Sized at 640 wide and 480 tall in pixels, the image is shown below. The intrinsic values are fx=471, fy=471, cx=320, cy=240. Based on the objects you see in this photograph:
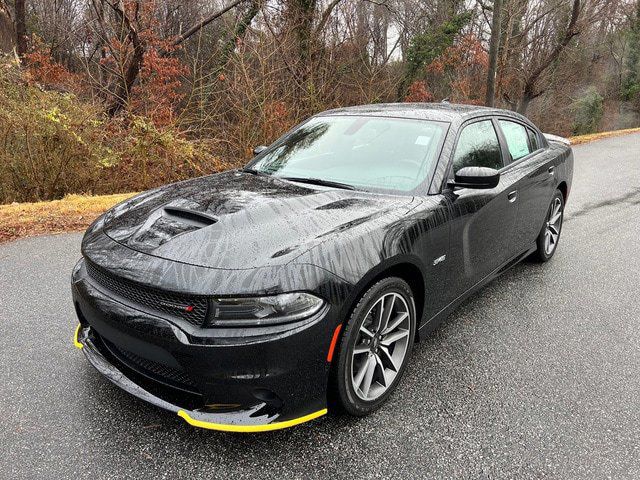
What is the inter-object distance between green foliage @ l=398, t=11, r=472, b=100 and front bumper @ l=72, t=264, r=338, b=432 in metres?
19.7

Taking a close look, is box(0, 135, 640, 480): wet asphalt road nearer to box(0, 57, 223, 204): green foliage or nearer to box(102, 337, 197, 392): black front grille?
box(102, 337, 197, 392): black front grille

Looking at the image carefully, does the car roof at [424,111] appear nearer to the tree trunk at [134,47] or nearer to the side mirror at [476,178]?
the side mirror at [476,178]

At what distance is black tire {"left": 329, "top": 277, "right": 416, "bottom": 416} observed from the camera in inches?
88.2

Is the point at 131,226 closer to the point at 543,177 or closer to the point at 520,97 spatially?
the point at 543,177

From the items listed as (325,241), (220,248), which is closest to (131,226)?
(220,248)

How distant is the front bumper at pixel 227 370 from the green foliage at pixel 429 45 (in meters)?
19.7

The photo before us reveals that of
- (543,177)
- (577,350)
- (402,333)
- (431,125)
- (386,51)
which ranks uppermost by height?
(386,51)

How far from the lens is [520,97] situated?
23547 millimetres

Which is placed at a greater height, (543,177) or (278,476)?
(543,177)

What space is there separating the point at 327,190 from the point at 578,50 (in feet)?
88.5

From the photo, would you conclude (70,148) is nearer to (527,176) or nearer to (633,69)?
(527,176)

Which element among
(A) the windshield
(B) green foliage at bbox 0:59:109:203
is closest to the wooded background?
(B) green foliage at bbox 0:59:109:203

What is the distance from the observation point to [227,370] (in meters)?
1.97

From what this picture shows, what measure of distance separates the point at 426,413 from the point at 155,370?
4.63 ft
